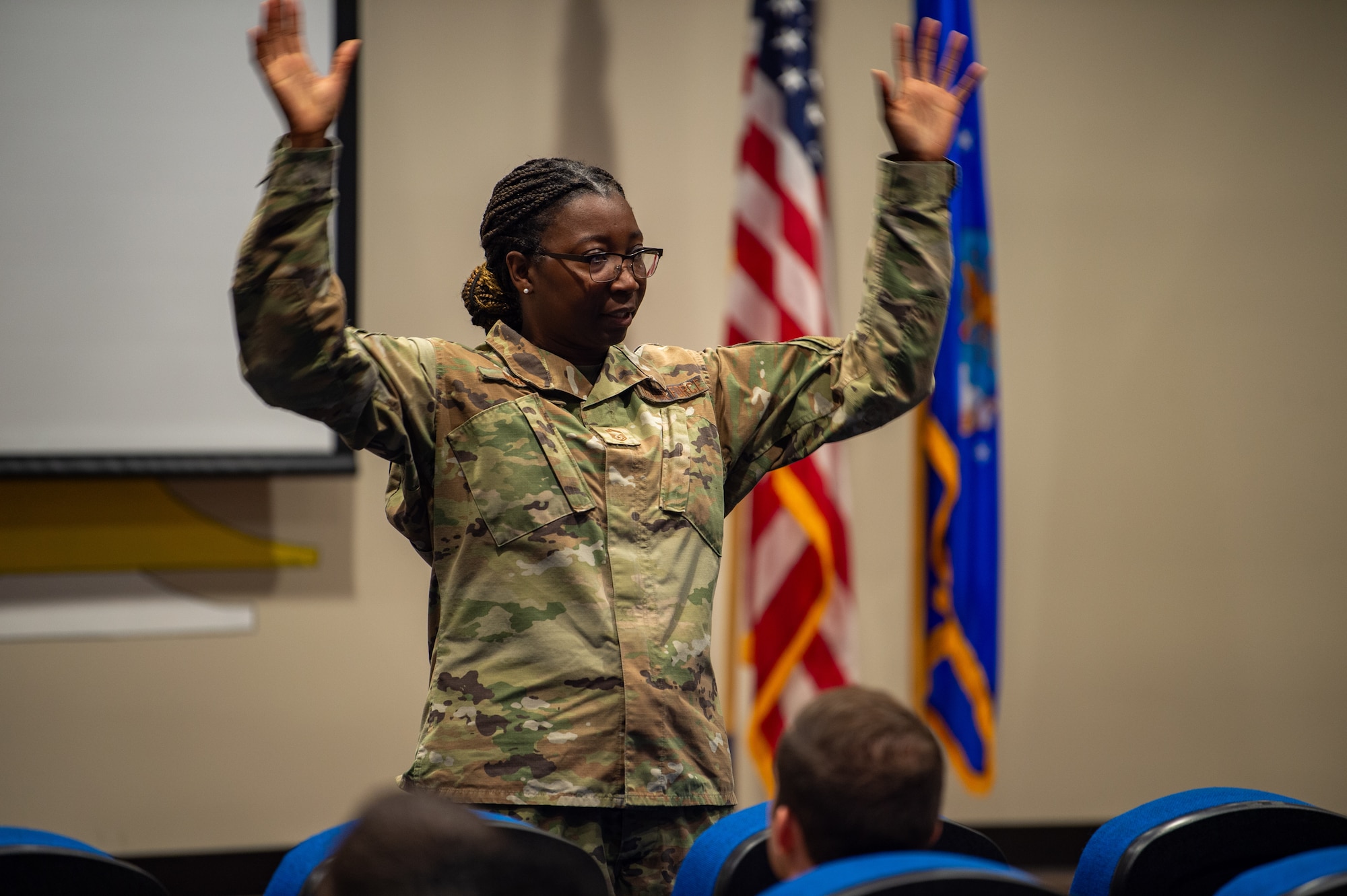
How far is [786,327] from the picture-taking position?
298 cm

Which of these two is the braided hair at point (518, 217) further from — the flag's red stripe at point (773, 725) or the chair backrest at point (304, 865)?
the flag's red stripe at point (773, 725)

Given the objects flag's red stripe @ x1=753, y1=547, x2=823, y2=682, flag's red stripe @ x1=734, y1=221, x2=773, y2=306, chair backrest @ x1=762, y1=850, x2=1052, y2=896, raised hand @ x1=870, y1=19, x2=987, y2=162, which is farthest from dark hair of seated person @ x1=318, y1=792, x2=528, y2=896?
flag's red stripe @ x1=734, y1=221, x2=773, y2=306

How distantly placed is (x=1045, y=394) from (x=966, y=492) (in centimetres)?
70

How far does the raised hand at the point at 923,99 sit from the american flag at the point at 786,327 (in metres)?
1.34

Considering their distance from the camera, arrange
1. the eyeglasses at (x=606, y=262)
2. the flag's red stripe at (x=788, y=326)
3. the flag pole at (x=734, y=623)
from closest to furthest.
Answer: the eyeglasses at (x=606, y=262) → the flag's red stripe at (x=788, y=326) → the flag pole at (x=734, y=623)

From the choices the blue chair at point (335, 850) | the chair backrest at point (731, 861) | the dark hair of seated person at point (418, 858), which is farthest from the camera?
the chair backrest at point (731, 861)

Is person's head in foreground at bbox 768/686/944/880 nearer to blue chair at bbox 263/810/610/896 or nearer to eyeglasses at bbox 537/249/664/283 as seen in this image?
blue chair at bbox 263/810/610/896

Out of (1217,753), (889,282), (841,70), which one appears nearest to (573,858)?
(889,282)

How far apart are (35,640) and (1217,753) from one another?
3.42 meters

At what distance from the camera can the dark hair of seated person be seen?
2.74 ft

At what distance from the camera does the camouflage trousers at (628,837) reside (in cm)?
139

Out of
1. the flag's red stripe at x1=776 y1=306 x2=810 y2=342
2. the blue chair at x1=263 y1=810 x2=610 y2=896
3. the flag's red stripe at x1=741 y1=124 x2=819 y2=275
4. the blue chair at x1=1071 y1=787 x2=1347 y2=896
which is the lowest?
the blue chair at x1=1071 y1=787 x2=1347 y2=896

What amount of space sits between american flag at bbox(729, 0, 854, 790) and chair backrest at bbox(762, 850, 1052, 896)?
2.01 m

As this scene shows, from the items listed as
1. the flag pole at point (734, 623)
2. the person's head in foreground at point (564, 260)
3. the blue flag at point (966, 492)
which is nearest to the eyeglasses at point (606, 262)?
the person's head in foreground at point (564, 260)
